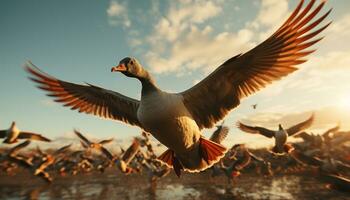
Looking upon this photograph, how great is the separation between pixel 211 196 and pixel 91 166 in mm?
24956

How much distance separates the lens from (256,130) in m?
16.4

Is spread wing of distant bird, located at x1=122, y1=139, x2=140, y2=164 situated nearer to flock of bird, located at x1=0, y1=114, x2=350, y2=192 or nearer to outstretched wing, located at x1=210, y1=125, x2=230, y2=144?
flock of bird, located at x1=0, y1=114, x2=350, y2=192

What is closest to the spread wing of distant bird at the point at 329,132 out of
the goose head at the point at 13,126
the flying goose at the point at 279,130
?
the flying goose at the point at 279,130

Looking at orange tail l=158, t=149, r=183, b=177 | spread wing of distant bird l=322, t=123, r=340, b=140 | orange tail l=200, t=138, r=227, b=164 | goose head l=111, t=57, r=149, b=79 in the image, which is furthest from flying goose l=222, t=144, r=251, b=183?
goose head l=111, t=57, r=149, b=79

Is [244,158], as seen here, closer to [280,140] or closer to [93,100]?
[280,140]

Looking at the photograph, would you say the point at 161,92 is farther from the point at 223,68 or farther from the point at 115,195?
the point at 115,195

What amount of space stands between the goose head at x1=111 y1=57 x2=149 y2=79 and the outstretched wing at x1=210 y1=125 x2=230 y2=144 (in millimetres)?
8720

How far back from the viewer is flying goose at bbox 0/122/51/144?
566 inches

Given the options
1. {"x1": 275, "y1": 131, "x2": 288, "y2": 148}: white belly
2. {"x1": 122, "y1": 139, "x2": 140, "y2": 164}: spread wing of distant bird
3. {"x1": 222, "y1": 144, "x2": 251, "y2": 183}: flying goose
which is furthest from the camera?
{"x1": 222, "y1": 144, "x2": 251, "y2": 183}: flying goose

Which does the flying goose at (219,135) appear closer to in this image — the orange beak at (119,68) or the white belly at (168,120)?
the white belly at (168,120)

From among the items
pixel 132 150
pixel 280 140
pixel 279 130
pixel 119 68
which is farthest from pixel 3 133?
pixel 279 130

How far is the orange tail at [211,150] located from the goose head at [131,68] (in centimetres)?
228

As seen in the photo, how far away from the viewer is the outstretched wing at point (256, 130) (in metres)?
15.9

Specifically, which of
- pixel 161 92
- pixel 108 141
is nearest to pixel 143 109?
pixel 161 92
